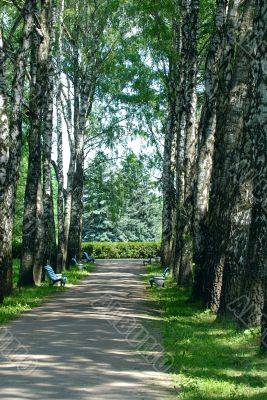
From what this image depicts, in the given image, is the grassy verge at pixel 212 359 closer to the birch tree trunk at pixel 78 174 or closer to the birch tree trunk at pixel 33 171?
the birch tree trunk at pixel 33 171

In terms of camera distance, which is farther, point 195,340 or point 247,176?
point 247,176

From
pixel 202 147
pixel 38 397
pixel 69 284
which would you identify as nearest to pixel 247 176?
pixel 202 147

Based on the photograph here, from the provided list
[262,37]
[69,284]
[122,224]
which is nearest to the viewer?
[262,37]

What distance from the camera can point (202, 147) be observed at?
20.9 m

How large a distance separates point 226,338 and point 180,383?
388 centimetres

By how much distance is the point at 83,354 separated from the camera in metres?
11.9

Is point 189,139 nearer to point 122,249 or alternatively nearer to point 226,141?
point 226,141

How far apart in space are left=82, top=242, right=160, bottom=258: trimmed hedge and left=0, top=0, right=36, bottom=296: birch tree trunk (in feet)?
160

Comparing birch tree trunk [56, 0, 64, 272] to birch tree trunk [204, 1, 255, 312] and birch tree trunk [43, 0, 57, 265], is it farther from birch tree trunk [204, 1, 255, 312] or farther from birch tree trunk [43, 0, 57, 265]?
birch tree trunk [204, 1, 255, 312]

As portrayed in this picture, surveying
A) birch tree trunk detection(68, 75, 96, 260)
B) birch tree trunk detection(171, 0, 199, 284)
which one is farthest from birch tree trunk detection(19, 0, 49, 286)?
birch tree trunk detection(68, 75, 96, 260)

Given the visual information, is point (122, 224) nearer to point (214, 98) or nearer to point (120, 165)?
point (120, 165)

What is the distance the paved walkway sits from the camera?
9305mm

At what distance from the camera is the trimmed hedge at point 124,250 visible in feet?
234

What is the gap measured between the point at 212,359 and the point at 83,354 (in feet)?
6.32
